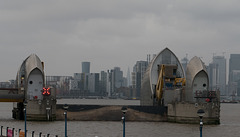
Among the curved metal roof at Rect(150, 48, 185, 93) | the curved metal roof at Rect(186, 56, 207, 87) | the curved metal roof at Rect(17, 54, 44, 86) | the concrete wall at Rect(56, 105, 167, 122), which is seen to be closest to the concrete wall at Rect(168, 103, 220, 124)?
the concrete wall at Rect(56, 105, 167, 122)

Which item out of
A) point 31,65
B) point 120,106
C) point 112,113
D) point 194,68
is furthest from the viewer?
point 31,65

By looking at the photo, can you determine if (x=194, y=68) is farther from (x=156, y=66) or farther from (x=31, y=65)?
(x=31, y=65)

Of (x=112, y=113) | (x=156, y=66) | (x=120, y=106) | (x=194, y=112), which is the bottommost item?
(x=112, y=113)

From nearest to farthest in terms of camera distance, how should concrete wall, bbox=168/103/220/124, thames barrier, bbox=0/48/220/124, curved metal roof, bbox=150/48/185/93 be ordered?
concrete wall, bbox=168/103/220/124, thames barrier, bbox=0/48/220/124, curved metal roof, bbox=150/48/185/93

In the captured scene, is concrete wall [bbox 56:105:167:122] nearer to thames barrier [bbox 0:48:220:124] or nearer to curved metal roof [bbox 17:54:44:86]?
thames barrier [bbox 0:48:220:124]

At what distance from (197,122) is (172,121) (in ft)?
18.0

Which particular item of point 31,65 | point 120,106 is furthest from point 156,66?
point 31,65

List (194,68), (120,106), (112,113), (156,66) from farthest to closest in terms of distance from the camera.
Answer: (156,66) → (194,68) → (120,106) → (112,113)

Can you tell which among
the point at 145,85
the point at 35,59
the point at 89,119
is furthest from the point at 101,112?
→ the point at 145,85

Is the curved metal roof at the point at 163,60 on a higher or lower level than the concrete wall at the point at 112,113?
higher

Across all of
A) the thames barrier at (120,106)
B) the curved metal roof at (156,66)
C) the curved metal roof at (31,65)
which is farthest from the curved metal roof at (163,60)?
the curved metal roof at (31,65)

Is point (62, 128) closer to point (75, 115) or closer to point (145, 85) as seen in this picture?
point (75, 115)

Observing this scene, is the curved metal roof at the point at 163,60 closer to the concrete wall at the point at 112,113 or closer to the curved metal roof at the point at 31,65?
the concrete wall at the point at 112,113

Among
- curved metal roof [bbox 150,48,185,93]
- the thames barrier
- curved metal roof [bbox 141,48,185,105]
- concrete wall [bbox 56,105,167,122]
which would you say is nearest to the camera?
the thames barrier
